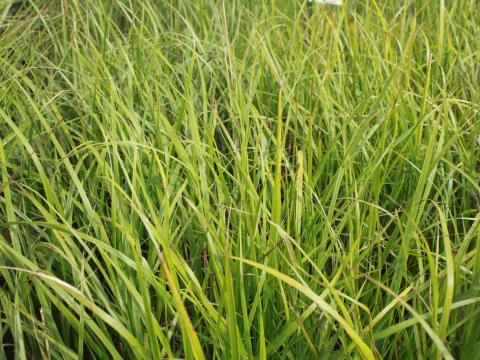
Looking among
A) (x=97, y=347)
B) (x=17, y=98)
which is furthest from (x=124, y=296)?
(x=17, y=98)

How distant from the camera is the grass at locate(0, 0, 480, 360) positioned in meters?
0.92

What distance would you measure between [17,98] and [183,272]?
2.31ft

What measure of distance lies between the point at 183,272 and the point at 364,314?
0.32m

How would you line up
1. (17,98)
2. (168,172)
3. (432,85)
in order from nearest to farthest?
(168,172) < (17,98) < (432,85)

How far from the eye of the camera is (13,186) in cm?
132

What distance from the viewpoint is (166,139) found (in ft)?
4.30

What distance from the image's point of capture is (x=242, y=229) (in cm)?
115

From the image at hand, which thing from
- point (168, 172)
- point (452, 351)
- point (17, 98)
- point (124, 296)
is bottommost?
point (452, 351)

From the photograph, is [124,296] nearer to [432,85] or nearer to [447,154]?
[447,154]

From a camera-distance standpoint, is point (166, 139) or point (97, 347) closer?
point (97, 347)

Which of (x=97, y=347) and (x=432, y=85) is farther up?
(x=432, y=85)

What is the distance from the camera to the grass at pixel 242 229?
36.3 inches

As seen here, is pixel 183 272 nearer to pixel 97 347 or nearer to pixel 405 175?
pixel 97 347

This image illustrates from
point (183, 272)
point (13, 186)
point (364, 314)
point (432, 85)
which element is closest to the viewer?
point (183, 272)
